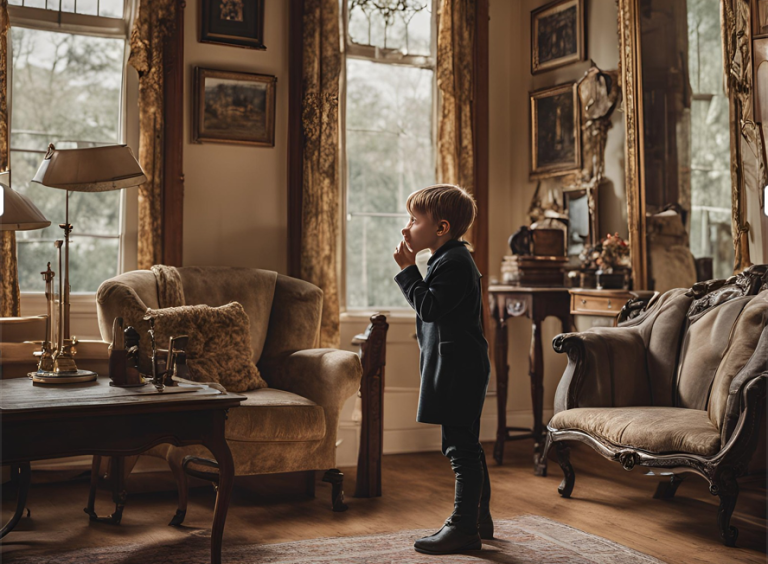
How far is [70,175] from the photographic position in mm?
3125

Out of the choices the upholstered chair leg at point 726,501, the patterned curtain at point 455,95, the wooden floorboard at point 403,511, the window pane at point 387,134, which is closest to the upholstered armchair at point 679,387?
the upholstered chair leg at point 726,501

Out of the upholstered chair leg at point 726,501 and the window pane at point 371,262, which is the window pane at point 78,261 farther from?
the upholstered chair leg at point 726,501

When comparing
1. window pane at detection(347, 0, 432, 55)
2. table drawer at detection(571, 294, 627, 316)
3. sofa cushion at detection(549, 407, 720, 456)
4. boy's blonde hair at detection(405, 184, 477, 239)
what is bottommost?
sofa cushion at detection(549, 407, 720, 456)

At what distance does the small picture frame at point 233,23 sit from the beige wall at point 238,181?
0.04 metres

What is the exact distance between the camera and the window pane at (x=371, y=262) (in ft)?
16.6

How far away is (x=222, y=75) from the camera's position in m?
4.60

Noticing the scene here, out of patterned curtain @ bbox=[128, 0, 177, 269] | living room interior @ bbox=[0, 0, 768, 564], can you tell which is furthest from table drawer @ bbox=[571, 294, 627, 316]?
patterned curtain @ bbox=[128, 0, 177, 269]

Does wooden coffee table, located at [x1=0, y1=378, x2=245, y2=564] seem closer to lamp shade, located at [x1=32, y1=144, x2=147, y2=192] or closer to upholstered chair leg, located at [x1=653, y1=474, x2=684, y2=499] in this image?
lamp shade, located at [x1=32, y1=144, x2=147, y2=192]

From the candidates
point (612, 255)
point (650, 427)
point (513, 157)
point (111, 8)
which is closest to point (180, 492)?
point (650, 427)

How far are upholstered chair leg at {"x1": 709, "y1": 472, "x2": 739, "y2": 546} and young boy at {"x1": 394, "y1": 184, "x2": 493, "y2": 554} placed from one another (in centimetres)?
89

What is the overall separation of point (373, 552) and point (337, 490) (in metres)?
0.73

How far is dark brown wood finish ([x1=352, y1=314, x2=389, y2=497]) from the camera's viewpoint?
386cm

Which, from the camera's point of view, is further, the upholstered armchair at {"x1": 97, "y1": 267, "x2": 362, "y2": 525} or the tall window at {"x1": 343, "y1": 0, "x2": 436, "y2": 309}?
the tall window at {"x1": 343, "y1": 0, "x2": 436, "y2": 309}

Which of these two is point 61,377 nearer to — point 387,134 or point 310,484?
point 310,484
